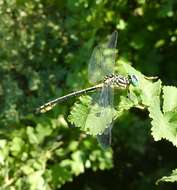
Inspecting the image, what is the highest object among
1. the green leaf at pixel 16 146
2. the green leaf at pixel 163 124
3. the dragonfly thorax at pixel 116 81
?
the dragonfly thorax at pixel 116 81

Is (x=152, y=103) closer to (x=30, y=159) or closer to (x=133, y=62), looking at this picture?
(x=30, y=159)

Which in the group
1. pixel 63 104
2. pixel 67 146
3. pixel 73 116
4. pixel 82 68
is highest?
pixel 82 68

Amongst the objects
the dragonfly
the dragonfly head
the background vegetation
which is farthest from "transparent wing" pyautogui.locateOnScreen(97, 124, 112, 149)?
the background vegetation

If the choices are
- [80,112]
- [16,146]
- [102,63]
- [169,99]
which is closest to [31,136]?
[16,146]

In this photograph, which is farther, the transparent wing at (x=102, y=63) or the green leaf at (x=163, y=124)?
the transparent wing at (x=102, y=63)

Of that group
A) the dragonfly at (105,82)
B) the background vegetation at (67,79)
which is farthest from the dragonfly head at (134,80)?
the background vegetation at (67,79)

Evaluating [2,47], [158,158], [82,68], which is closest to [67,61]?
[82,68]

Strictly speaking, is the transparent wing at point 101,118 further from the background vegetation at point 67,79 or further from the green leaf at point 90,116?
the background vegetation at point 67,79
